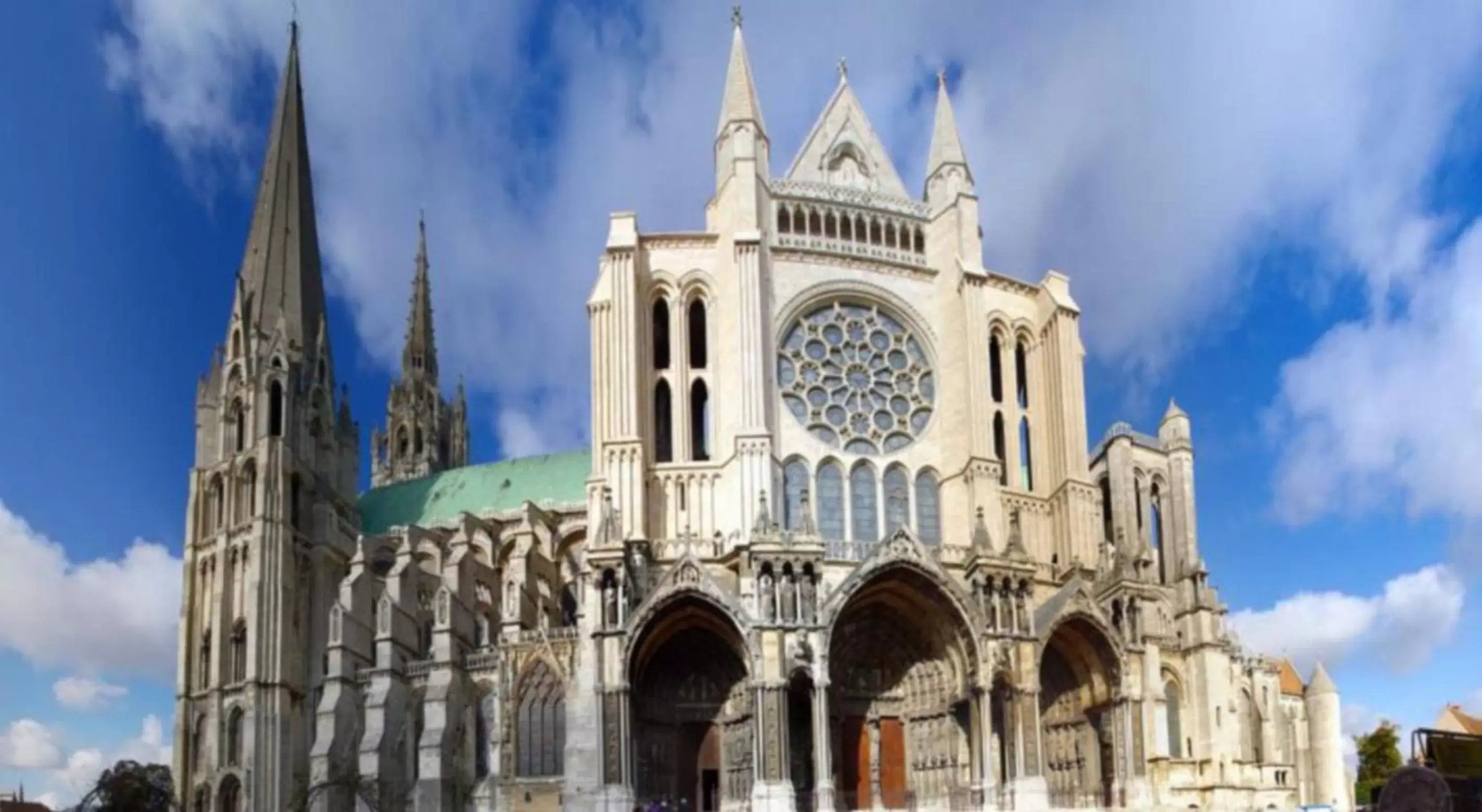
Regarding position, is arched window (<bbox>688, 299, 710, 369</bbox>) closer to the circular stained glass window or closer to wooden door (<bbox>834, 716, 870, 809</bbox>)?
the circular stained glass window

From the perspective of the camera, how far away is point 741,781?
37.1 metres

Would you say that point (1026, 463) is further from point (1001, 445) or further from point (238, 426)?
point (238, 426)

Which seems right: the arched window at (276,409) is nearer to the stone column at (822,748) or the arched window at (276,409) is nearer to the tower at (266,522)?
the tower at (266,522)

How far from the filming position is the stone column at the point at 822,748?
115 ft

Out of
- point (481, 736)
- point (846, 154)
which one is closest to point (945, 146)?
Answer: point (846, 154)

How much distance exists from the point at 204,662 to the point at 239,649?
1.76m

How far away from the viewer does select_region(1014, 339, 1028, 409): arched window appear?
1751 inches

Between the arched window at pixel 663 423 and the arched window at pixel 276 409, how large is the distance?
21053 mm

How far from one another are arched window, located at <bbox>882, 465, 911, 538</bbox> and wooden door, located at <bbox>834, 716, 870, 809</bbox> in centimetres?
548

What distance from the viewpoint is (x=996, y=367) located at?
145ft

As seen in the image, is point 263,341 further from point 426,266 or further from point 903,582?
point 903,582

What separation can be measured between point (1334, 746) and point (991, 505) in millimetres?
26938

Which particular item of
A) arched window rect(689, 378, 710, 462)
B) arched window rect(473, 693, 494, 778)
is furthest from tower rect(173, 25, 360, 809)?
arched window rect(689, 378, 710, 462)

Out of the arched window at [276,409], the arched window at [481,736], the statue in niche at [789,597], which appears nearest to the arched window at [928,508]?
the statue in niche at [789,597]
